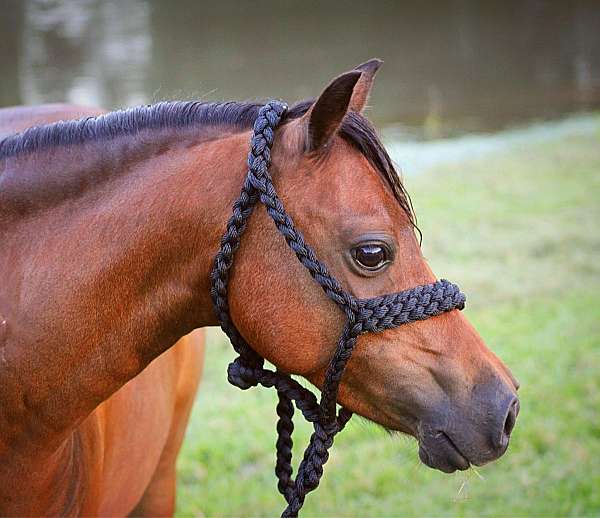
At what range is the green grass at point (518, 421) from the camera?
3.71 metres

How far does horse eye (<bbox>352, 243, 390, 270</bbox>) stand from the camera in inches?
66.8

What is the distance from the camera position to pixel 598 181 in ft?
28.2

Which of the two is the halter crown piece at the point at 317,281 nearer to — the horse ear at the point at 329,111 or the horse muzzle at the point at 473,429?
the horse ear at the point at 329,111

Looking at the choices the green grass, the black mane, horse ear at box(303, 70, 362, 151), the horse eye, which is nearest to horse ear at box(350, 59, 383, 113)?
the black mane

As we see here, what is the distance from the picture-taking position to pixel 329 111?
1.67 metres

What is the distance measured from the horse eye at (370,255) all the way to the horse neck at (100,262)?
0.29m

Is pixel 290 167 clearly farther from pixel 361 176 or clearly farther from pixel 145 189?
pixel 145 189

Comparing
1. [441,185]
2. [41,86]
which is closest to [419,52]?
[41,86]

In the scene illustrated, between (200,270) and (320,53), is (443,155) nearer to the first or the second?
(320,53)

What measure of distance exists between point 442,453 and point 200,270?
2.14 ft

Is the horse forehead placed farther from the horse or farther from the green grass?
the green grass

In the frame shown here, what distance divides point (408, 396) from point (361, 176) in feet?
1.56

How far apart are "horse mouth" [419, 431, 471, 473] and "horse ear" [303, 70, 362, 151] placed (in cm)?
67

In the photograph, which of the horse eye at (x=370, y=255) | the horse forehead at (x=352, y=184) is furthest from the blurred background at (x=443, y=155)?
the horse forehead at (x=352, y=184)
